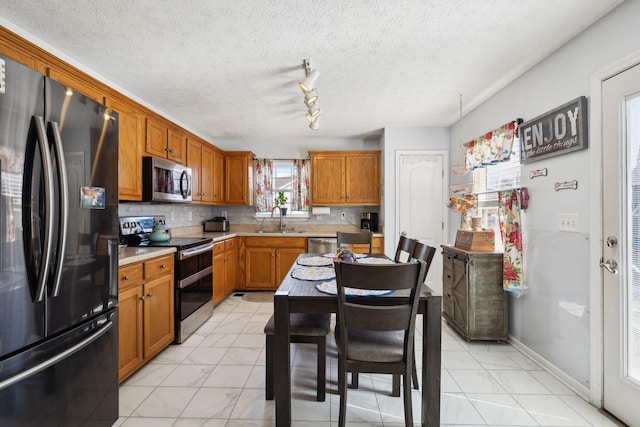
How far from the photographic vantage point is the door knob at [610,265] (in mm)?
1649

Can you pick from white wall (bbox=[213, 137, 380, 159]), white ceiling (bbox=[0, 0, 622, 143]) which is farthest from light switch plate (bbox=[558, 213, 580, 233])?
white wall (bbox=[213, 137, 380, 159])

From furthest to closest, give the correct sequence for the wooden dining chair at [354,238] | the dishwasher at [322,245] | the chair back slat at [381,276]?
the dishwasher at [322,245], the wooden dining chair at [354,238], the chair back slat at [381,276]

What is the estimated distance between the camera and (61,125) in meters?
1.24

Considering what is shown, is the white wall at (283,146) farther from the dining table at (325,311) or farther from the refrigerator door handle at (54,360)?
the refrigerator door handle at (54,360)

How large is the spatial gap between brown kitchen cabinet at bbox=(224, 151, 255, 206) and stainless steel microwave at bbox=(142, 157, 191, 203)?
116 cm

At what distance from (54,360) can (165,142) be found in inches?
92.7

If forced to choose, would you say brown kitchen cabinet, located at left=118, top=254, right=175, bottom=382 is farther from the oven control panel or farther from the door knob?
the door knob

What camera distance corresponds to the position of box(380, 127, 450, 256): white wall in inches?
158

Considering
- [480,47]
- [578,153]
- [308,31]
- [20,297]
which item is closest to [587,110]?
[578,153]

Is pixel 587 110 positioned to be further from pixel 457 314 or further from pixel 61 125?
pixel 61 125

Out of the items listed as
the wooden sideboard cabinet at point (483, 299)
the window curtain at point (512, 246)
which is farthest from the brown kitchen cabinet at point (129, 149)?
the window curtain at point (512, 246)

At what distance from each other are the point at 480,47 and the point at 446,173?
83.2 inches

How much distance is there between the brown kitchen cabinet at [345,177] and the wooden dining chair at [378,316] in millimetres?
3019

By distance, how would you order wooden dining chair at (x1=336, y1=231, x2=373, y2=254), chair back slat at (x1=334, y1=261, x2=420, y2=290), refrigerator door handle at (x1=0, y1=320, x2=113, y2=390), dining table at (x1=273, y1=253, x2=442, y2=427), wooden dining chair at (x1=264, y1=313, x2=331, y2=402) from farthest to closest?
wooden dining chair at (x1=336, y1=231, x2=373, y2=254) < wooden dining chair at (x1=264, y1=313, x2=331, y2=402) < dining table at (x1=273, y1=253, x2=442, y2=427) < chair back slat at (x1=334, y1=261, x2=420, y2=290) < refrigerator door handle at (x1=0, y1=320, x2=113, y2=390)
